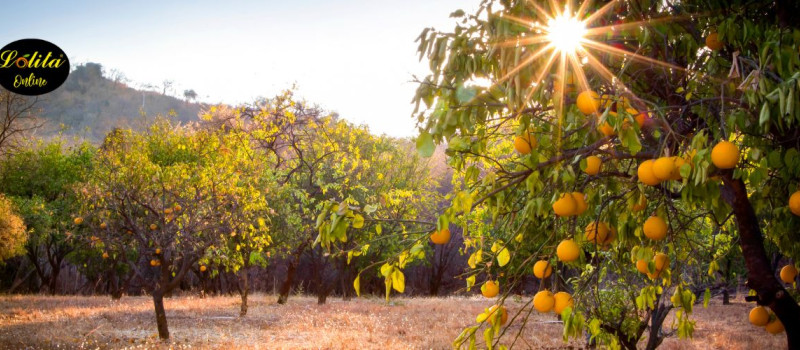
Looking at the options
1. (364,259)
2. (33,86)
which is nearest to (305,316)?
(33,86)

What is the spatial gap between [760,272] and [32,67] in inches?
471

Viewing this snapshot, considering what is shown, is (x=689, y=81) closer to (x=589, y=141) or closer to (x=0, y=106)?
(x=589, y=141)

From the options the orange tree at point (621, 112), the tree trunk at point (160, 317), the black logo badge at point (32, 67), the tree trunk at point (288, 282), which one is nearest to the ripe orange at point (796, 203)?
the orange tree at point (621, 112)

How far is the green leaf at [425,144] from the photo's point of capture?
5.72 ft

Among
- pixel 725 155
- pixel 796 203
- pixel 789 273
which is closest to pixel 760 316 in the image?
pixel 789 273

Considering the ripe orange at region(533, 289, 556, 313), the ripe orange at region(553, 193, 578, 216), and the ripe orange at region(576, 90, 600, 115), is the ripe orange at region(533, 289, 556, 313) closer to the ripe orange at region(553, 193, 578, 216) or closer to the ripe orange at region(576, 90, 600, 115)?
the ripe orange at region(553, 193, 578, 216)

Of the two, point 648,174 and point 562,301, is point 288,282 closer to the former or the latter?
point 562,301

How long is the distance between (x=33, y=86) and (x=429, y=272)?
2272 centimetres

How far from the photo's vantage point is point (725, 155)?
1.60m

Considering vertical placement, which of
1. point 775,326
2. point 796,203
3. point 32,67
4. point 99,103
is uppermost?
point 99,103

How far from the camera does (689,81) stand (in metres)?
2.92

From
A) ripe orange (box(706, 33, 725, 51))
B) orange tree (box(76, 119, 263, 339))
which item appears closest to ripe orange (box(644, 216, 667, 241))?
ripe orange (box(706, 33, 725, 51))

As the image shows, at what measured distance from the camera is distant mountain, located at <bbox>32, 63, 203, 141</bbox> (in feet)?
201

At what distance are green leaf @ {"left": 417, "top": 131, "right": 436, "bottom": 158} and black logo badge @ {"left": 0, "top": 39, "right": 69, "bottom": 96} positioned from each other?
1039cm
